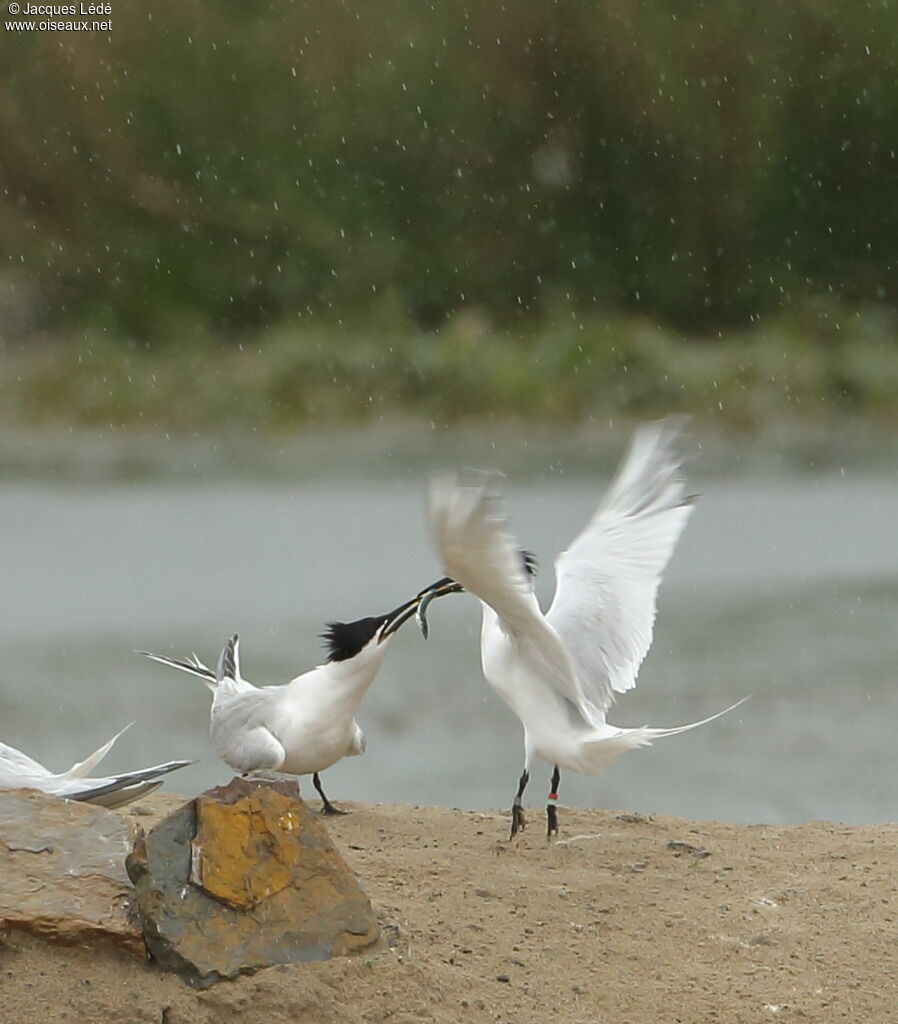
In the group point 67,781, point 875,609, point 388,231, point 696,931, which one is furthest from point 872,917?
point 388,231

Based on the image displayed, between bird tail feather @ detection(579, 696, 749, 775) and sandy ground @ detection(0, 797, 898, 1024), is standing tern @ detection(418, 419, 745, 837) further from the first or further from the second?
sandy ground @ detection(0, 797, 898, 1024)

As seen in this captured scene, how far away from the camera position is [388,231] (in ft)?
45.8

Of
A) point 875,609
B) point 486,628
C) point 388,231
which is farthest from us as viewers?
point 388,231

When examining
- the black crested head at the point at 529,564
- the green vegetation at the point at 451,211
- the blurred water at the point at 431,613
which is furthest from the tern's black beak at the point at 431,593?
the green vegetation at the point at 451,211

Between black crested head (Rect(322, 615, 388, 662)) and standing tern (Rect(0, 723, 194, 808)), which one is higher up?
black crested head (Rect(322, 615, 388, 662))

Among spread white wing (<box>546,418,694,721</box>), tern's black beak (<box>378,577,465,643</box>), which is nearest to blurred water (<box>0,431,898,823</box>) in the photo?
spread white wing (<box>546,418,694,721</box>)

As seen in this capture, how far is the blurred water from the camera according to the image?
6.02m

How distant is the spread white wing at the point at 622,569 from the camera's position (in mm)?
3770

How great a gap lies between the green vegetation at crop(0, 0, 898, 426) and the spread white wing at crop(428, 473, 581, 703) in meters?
9.39

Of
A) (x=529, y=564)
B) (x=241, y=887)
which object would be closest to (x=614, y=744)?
(x=529, y=564)

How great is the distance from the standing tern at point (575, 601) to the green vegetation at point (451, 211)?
8.21 meters

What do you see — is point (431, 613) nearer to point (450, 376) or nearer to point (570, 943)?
point (450, 376)

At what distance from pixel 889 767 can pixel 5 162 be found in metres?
11.1

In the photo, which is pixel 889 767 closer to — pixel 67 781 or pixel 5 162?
pixel 67 781
